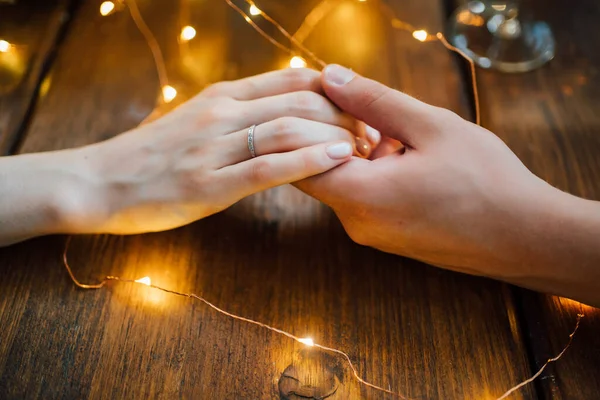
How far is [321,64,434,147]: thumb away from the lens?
24.7 inches

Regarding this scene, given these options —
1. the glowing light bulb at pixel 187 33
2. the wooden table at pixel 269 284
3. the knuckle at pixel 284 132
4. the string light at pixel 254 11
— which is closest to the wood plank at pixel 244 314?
the wooden table at pixel 269 284

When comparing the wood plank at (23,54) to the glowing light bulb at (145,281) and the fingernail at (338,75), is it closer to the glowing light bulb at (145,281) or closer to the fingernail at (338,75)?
the glowing light bulb at (145,281)

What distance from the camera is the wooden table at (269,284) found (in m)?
0.59

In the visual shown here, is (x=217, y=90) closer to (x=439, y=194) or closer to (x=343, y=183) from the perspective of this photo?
(x=343, y=183)

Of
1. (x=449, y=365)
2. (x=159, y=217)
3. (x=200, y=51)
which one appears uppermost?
(x=200, y=51)

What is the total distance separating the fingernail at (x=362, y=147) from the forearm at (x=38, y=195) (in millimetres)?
375

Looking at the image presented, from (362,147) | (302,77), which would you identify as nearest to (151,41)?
(302,77)

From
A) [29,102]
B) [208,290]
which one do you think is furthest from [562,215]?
[29,102]

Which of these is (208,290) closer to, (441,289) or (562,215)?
(441,289)

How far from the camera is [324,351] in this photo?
61cm

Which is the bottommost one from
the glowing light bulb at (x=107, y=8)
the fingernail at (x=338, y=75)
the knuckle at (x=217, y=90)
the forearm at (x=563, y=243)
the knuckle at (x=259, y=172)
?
the forearm at (x=563, y=243)

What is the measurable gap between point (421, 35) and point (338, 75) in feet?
0.94

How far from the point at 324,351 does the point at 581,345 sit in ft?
1.03

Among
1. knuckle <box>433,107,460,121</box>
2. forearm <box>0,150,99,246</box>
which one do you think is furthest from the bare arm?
knuckle <box>433,107,460,121</box>
